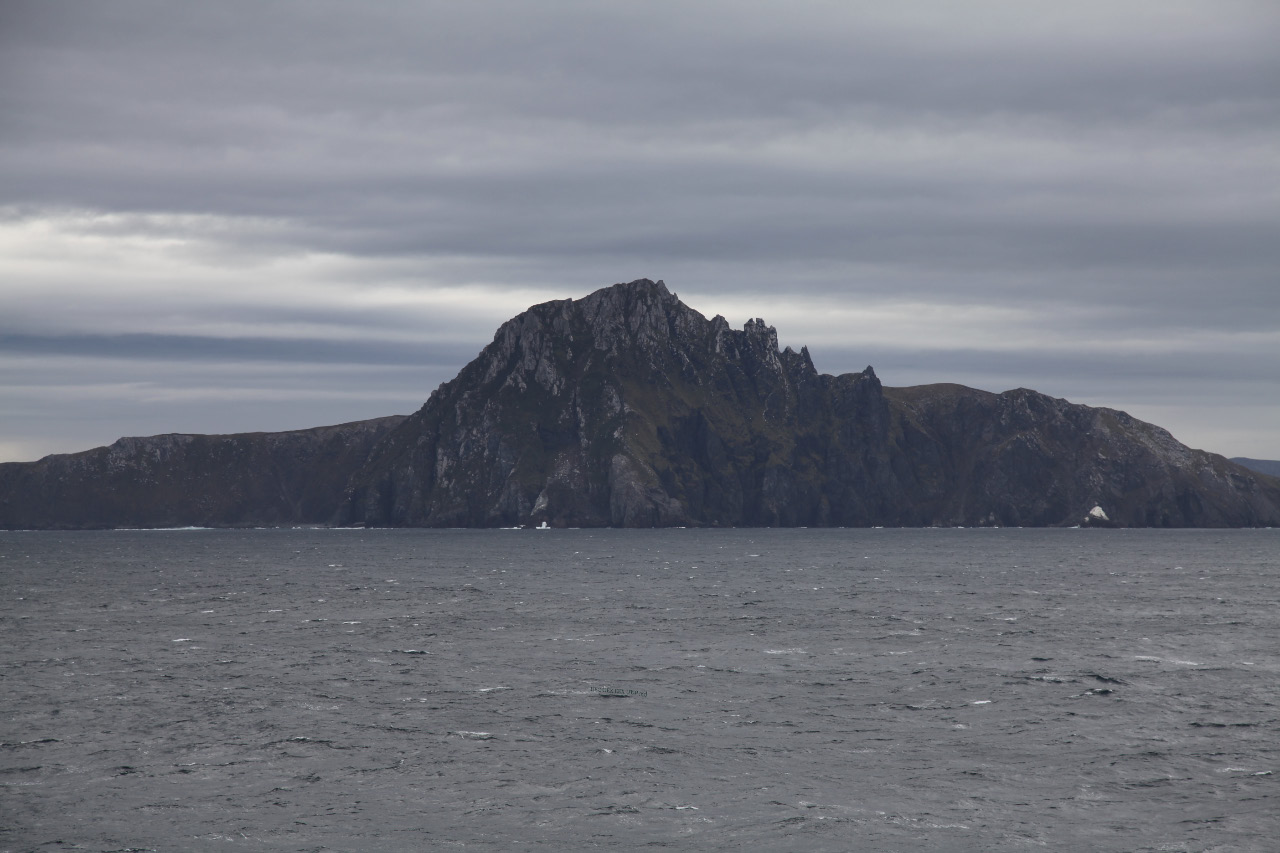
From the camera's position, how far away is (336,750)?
4303 centimetres

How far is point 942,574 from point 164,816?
13026 cm

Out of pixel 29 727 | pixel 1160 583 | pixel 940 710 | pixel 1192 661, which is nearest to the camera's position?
pixel 29 727

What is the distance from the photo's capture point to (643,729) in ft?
152

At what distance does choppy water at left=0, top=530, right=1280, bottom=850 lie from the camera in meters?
33.6

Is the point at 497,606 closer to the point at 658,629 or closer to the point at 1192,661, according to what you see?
the point at 658,629

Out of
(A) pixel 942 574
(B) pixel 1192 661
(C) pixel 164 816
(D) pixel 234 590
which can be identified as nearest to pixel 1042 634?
(B) pixel 1192 661

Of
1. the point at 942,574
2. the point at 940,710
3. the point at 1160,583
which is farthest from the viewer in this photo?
the point at 942,574

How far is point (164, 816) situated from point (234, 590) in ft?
309

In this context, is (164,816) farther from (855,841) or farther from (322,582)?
(322,582)

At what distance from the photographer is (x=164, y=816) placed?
113 feet

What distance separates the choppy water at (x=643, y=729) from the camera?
110ft

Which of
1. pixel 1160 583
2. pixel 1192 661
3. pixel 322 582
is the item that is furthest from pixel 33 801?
pixel 1160 583

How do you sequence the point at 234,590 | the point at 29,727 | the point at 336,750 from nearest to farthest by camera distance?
1. the point at 336,750
2. the point at 29,727
3. the point at 234,590

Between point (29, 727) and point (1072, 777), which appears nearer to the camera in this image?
point (1072, 777)
